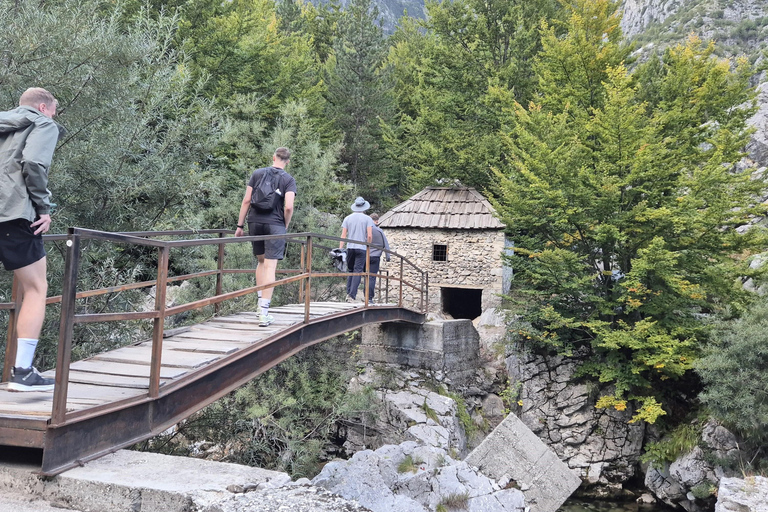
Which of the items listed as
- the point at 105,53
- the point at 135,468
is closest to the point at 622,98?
the point at 105,53

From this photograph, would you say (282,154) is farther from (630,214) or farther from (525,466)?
(630,214)

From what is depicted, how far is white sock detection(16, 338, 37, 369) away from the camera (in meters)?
3.80

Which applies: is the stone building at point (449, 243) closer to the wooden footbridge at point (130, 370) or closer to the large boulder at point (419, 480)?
the large boulder at point (419, 480)

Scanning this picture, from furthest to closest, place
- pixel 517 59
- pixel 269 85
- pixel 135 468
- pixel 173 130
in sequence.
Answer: pixel 269 85
pixel 517 59
pixel 173 130
pixel 135 468

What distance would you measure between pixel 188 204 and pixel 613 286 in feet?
34.2

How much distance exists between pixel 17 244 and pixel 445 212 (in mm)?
15576

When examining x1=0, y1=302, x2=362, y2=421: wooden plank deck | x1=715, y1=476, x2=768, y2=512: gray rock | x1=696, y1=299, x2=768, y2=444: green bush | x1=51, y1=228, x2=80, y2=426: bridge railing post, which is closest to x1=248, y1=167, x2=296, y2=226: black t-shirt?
x1=0, y1=302, x2=362, y2=421: wooden plank deck

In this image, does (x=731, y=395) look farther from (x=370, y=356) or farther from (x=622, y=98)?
(x=370, y=356)

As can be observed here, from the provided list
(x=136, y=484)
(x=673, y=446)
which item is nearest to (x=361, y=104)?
(x=673, y=446)

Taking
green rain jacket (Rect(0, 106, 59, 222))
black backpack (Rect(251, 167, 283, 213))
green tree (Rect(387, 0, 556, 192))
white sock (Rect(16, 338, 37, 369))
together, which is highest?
green tree (Rect(387, 0, 556, 192))

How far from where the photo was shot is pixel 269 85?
22.4 m

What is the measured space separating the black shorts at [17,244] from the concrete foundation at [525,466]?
9.19 m

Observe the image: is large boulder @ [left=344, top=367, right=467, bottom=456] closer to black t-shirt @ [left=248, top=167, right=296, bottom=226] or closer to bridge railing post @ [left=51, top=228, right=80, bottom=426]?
black t-shirt @ [left=248, top=167, right=296, bottom=226]

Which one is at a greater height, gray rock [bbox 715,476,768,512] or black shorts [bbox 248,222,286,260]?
black shorts [bbox 248,222,286,260]
